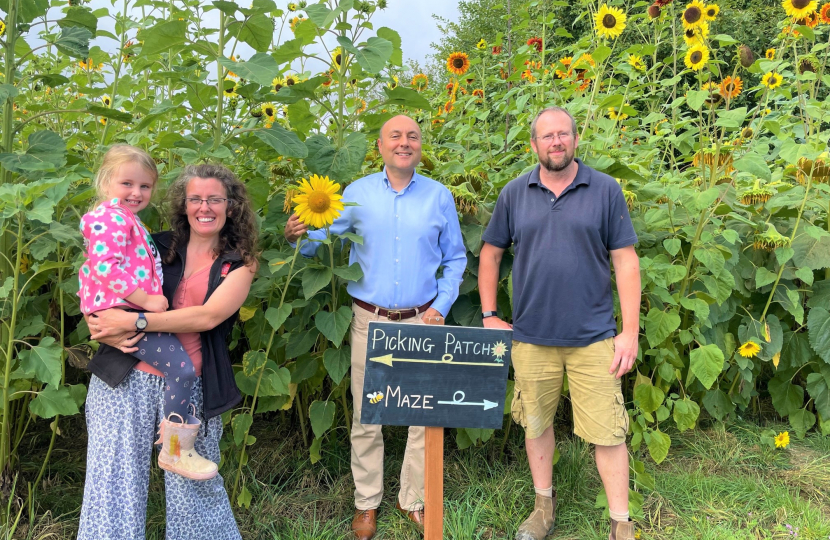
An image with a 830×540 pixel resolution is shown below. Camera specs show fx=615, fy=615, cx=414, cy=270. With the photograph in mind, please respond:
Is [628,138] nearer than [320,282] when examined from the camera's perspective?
No

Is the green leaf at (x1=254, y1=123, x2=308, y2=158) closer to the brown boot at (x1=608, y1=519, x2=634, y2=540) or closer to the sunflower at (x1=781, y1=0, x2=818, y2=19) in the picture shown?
the brown boot at (x1=608, y1=519, x2=634, y2=540)

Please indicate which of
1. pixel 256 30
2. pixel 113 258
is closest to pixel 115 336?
pixel 113 258

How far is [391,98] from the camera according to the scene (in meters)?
2.54

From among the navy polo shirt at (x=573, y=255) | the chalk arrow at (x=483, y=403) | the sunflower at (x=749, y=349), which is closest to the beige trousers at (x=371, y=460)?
the chalk arrow at (x=483, y=403)

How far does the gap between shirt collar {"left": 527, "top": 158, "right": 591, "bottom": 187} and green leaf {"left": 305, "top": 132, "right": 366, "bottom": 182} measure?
0.67 meters

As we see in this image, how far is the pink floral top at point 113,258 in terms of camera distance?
181 centimetres

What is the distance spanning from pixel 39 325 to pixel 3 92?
2.82 ft

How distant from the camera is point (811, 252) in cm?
295

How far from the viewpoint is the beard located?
2316mm

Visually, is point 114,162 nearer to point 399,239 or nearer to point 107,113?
point 107,113

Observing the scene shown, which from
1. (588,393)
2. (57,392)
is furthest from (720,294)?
(57,392)

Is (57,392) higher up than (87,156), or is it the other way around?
(87,156)

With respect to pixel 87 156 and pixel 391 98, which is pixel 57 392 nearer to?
pixel 87 156

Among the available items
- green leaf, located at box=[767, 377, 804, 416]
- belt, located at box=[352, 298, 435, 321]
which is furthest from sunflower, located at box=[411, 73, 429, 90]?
green leaf, located at box=[767, 377, 804, 416]
